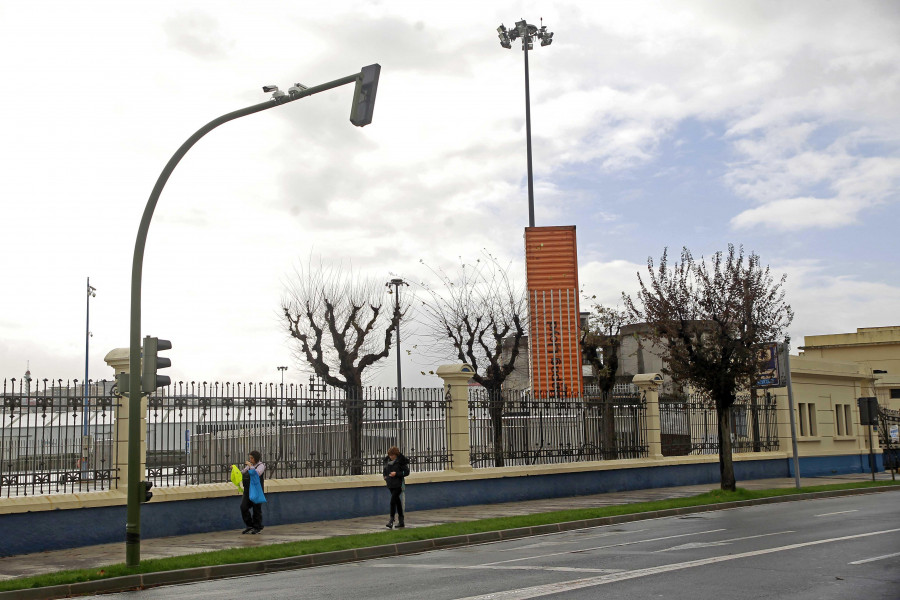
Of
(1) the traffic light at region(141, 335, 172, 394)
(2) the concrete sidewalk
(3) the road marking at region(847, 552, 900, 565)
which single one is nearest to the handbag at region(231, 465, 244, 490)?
(2) the concrete sidewalk

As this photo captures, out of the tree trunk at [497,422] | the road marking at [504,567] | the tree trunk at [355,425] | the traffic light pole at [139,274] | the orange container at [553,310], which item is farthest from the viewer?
the orange container at [553,310]

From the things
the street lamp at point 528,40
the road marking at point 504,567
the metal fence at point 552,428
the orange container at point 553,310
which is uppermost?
the street lamp at point 528,40

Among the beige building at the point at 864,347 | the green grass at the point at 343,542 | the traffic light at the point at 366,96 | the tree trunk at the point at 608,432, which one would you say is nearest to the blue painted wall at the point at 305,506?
the tree trunk at the point at 608,432

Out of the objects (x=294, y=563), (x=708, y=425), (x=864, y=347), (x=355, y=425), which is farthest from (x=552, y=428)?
(x=864, y=347)

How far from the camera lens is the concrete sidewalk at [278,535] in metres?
13.8

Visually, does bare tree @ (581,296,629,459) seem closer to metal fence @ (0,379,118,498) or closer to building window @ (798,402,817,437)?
building window @ (798,402,817,437)

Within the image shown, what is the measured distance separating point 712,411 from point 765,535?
54.6 feet

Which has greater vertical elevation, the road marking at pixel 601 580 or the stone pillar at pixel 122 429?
the stone pillar at pixel 122 429

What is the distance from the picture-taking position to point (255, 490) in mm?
17156

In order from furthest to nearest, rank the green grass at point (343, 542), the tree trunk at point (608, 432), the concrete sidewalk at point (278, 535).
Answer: the tree trunk at point (608, 432), the concrete sidewalk at point (278, 535), the green grass at point (343, 542)

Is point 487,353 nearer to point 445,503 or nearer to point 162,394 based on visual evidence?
point 445,503

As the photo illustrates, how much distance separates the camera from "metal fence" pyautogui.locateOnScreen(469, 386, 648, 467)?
23.3m

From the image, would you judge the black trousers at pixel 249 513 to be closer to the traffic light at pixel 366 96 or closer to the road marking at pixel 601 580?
the traffic light at pixel 366 96

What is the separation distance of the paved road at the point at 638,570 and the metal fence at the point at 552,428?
7089 mm
